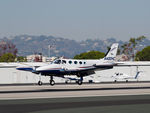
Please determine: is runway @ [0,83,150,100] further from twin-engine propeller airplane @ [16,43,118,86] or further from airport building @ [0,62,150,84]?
airport building @ [0,62,150,84]

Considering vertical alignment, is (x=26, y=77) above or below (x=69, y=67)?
below

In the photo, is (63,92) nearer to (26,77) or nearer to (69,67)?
(69,67)

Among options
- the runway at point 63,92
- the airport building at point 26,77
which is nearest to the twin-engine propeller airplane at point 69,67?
the runway at point 63,92

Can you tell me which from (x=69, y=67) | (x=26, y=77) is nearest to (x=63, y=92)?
(x=69, y=67)

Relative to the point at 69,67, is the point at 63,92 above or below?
below

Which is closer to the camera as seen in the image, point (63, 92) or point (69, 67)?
point (63, 92)

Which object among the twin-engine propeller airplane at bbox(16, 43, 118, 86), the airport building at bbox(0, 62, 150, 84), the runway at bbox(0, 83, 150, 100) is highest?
the twin-engine propeller airplane at bbox(16, 43, 118, 86)

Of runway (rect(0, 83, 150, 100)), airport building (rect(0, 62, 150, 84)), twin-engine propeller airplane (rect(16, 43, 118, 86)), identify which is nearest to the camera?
runway (rect(0, 83, 150, 100))

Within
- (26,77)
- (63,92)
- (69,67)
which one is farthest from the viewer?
(26,77)

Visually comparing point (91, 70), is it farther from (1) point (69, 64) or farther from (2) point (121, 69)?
(2) point (121, 69)

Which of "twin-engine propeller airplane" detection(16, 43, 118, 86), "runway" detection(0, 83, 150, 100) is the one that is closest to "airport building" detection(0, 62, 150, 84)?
"twin-engine propeller airplane" detection(16, 43, 118, 86)

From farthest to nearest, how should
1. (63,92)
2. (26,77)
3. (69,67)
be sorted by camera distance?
1. (26,77)
2. (69,67)
3. (63,92)

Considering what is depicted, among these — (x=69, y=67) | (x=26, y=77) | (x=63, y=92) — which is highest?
(x=69, y=67)

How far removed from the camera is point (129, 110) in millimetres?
22500
